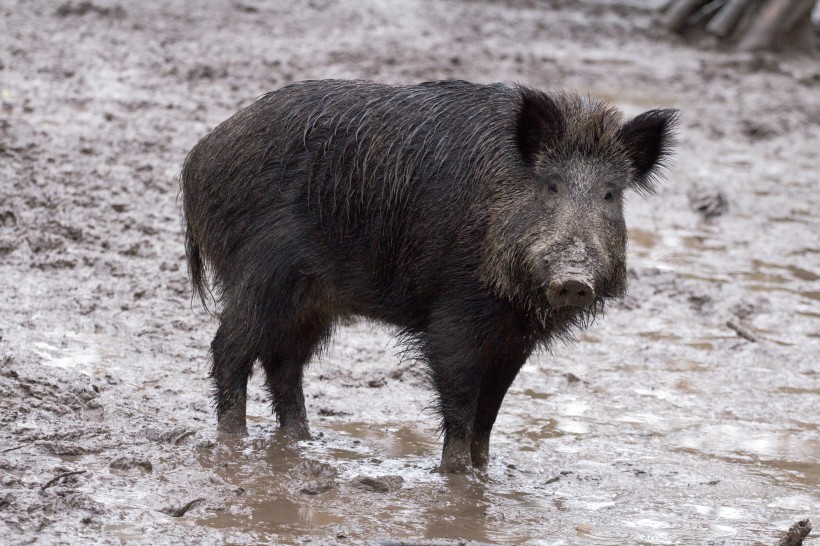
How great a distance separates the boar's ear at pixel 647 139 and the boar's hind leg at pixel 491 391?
0.91 metres

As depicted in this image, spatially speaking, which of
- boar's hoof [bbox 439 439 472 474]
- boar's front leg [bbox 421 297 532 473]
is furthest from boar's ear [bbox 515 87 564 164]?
boar's hoof [bbox 439 439 472 474]

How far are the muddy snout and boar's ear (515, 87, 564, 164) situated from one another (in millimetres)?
700

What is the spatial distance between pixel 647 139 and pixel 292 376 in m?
1.94

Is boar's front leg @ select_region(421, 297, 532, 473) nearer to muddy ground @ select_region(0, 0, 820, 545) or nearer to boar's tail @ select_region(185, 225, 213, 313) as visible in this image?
muddy ground @ select_region(0, 0, 820, 545)

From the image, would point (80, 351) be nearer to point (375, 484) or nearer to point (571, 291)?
point (375, 484)

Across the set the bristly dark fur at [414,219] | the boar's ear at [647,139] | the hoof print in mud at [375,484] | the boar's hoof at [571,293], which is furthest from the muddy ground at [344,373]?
the boar's ear at [647,139]

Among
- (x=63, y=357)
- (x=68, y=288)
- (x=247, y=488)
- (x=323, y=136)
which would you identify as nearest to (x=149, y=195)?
(x=68, y=288)

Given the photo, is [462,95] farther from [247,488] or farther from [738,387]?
[738,387]

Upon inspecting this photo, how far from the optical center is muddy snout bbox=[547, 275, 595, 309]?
4449 millimetres

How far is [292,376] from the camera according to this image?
223 inches

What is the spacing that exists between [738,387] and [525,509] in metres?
2.29

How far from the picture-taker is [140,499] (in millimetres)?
4508

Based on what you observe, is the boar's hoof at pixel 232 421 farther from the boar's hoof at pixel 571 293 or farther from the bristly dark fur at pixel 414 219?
the boar's hoof at pixel 571 293

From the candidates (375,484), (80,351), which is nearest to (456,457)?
(375,484)
